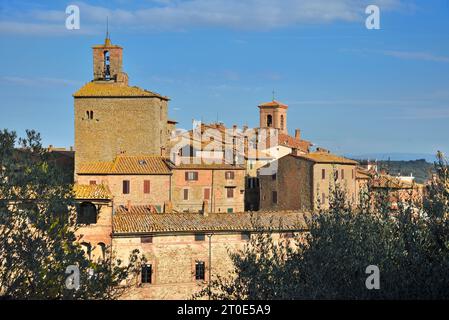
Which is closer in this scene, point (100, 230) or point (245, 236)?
point (100, 230)

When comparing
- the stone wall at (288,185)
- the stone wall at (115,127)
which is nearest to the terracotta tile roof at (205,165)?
the stone wall at (288,185)

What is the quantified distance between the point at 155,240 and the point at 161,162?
17.7m

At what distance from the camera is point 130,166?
44844mm

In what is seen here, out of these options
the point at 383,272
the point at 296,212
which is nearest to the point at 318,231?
the point at 383,272

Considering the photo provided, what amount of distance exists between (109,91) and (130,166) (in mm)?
6639

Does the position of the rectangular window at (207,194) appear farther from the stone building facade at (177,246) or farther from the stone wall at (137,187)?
the stone building facade at (177,246)

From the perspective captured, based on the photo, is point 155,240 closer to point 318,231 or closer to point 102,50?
point 318,231

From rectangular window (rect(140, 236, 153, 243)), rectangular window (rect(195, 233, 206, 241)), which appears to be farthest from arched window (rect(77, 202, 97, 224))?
rectangular window (rect(195, 233, 206, 241))

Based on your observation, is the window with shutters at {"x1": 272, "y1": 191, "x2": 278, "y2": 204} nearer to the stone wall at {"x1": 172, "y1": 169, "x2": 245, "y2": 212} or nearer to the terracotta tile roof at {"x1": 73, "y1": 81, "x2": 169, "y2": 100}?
the stone wall at {"x1": 172, "y1": 169, "x2": 245, "y2": 212}

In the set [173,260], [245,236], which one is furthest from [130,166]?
[173,260]

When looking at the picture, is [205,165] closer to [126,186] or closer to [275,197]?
[275,197]

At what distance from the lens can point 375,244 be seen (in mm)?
14320

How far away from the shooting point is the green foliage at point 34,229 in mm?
14055
